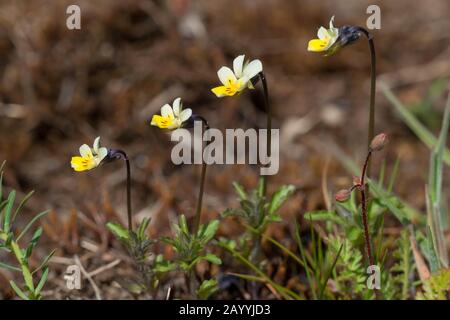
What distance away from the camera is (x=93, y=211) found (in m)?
2.89

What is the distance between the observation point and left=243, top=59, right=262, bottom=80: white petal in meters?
2.01

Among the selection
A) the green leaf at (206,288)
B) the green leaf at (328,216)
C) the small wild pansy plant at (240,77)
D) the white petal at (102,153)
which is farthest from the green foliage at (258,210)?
the white petal at (102,153)

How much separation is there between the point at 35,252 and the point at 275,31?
7.20 ft

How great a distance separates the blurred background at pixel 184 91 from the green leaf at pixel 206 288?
0.80m

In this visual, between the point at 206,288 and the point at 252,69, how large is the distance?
690mm

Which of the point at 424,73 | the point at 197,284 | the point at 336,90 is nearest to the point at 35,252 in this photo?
the point at 197,284

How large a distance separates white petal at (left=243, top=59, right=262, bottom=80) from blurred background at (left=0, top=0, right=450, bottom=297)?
43.1 inches

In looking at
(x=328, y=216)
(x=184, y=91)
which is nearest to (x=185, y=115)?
(x=328, y=216)

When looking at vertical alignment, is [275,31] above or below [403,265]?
above

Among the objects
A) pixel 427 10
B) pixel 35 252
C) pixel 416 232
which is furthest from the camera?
pixel 427 10

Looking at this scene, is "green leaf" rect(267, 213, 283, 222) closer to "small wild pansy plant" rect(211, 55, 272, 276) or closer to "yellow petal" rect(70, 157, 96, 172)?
"small wild pansy plant" rect(211, 55, 272, 276)

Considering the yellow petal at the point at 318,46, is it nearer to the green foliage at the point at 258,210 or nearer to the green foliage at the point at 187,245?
the green foliage at the point at 258,210
